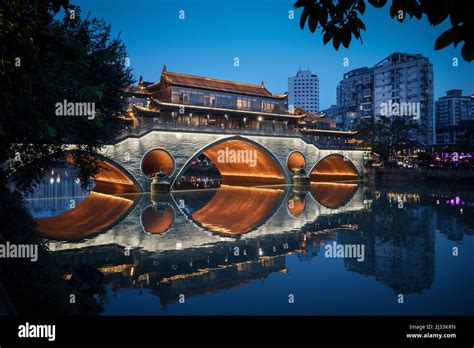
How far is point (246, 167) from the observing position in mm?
46562

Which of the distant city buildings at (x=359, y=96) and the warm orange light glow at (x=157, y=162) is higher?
the distant city buildings at (x=359, y=96)

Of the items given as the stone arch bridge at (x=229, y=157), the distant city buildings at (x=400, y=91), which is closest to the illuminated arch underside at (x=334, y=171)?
the stone arch bridge at (x=229, y=157)

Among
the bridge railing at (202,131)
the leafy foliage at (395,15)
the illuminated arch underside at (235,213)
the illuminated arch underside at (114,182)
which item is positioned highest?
the bridge railing at (202,131)

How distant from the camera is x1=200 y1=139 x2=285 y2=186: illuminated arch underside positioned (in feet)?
135

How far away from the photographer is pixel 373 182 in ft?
160

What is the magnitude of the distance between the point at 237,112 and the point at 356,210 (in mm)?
20857

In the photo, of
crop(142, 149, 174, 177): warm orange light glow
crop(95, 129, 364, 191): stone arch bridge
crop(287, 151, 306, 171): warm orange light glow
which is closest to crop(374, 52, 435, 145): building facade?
crop(95, 129, 364, 191): stone arch bridge

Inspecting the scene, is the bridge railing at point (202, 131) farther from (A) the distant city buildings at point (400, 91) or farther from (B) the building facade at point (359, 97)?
(B) the building facade at point (359, 97)

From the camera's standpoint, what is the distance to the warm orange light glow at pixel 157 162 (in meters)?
36.2

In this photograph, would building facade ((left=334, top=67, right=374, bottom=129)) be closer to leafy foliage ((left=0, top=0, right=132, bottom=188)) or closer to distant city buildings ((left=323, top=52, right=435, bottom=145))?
distant city buildings ((left=323, top=52, right=435, bottom=145))

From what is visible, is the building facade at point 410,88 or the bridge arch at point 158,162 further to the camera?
the building facade at point 410,88

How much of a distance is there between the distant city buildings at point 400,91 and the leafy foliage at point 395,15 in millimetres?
73411

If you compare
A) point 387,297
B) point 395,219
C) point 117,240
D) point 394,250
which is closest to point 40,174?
point 117,240

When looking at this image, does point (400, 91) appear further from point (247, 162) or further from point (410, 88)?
point (247, 162)
